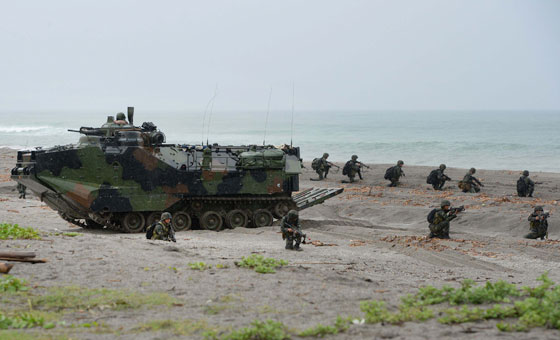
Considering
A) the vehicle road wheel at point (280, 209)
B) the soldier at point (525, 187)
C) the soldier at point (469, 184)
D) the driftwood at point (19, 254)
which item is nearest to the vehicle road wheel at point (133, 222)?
the vehicle road wheel at point (280, 209)

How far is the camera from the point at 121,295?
1012 cm

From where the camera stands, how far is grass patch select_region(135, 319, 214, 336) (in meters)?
8.56

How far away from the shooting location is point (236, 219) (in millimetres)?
21062

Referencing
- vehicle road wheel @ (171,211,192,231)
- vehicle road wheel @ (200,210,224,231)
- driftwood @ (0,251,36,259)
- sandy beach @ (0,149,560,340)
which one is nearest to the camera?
sandy beach @ (0,149,560,340)

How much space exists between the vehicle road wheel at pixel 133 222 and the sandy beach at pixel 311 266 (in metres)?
0.44

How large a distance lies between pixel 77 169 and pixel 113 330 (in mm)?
11799

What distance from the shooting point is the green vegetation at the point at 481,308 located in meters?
8.34

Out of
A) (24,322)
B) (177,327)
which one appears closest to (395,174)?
(177,327)

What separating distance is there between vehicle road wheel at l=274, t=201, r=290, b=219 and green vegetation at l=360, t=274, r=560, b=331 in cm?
1158

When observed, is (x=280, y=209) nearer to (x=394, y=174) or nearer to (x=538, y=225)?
(x=538, y=225)

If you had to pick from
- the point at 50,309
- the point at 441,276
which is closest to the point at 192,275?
the point at 50,309

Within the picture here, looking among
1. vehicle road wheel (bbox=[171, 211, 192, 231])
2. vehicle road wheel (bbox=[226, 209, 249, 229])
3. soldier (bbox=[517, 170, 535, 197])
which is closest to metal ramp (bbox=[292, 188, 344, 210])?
vehicle road wheel (bbox=[226, 209, 249, 229])

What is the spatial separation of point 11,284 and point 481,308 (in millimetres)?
6179

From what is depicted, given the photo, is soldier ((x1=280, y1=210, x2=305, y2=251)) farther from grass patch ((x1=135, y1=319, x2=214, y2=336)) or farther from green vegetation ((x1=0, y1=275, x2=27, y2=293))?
grass patch ((x1=135, y1=319, x2=214, y2=336))
